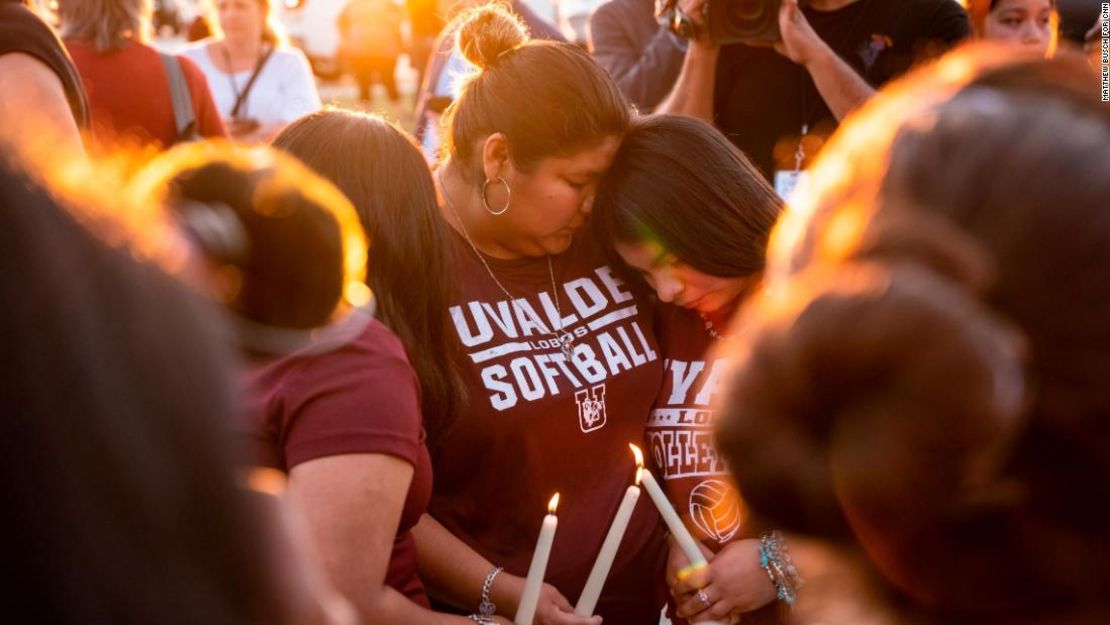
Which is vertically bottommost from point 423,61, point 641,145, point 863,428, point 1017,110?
point 423,61

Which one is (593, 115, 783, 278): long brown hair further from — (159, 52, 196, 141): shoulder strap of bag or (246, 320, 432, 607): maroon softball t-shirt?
(159, 52, 196, 141): shoulder strap of bag

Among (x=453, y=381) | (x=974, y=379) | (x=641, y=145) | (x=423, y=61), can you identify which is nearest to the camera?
(x=974, y=379)

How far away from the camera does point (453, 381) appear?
204cm

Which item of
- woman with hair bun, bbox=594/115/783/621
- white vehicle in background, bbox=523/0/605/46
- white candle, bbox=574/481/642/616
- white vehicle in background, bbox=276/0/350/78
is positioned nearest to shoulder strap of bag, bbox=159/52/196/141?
woman with hair bun, bbox=594/115/783/621

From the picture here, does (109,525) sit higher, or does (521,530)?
(109,525)

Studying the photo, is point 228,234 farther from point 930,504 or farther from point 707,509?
point 707,509

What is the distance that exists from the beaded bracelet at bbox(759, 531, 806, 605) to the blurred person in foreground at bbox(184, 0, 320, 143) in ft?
10.4

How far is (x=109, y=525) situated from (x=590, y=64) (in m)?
1.97

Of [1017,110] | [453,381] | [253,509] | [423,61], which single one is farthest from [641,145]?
[423,61]

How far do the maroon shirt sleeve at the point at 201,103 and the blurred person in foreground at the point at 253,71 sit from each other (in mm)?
1240

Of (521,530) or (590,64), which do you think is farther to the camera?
(590,64)

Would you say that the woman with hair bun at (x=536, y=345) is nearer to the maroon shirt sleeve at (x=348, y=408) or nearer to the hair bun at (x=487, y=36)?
the hair bun at (x=487, y=36)

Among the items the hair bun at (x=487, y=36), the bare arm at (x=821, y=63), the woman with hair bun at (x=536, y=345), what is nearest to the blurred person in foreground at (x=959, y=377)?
the woman with hair bun at (x=536, y=345)

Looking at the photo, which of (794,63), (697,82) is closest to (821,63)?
(794,63)
